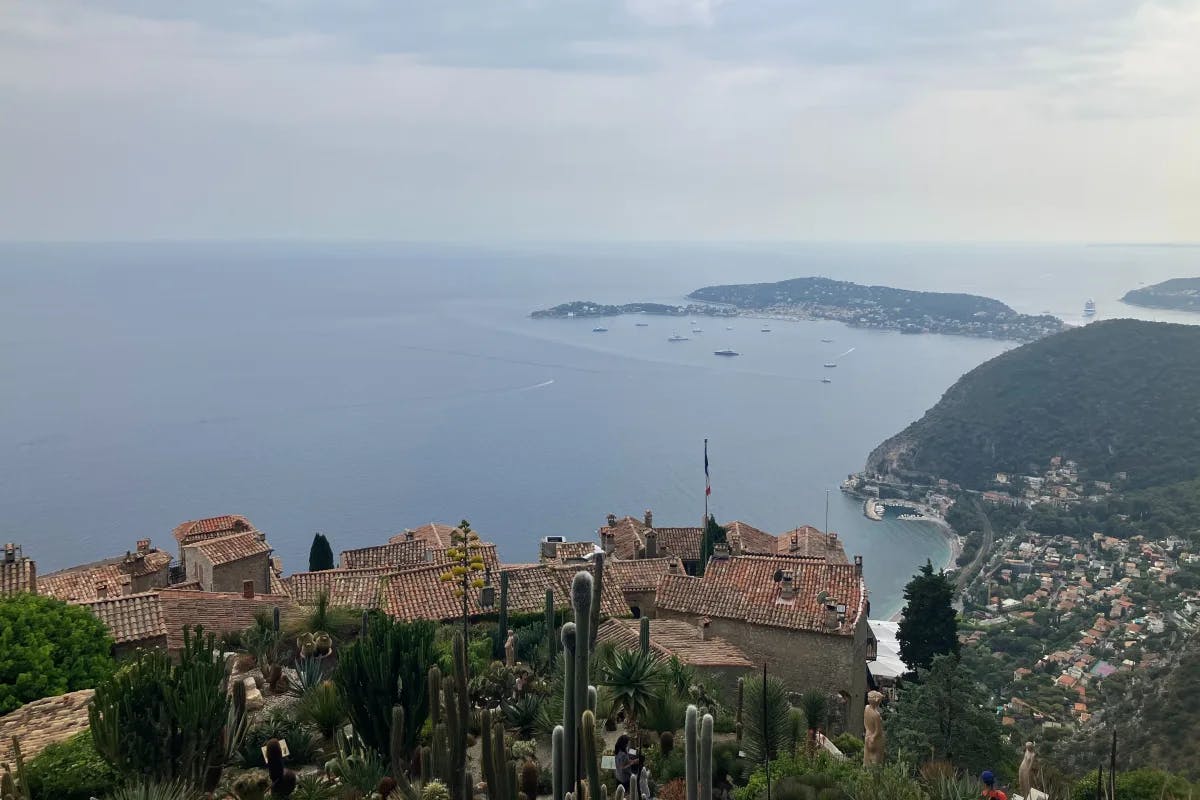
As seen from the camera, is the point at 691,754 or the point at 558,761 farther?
the point at 558,761

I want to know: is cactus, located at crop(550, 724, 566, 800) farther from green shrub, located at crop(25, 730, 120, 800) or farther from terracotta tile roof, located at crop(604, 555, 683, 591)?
terracotta tile roof, located at crop(604, 555, 683, 591)

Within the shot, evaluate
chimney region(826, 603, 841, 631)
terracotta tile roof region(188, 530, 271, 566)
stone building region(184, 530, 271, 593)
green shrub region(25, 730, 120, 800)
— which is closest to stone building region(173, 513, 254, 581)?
terracotta tile roof region(188, 530, 271, 566)

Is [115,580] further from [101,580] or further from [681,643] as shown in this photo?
[681,643]

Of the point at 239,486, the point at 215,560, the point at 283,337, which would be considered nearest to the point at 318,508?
the point at 239,486

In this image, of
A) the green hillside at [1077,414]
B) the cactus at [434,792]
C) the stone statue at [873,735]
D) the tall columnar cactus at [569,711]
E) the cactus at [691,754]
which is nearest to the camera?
the cactus at [691,754]

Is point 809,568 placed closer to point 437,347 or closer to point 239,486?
point 239,486

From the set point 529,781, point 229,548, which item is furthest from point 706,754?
point 229,548

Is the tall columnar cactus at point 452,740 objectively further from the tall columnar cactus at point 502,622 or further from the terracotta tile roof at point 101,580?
the terracotta tile roof at point 101,580

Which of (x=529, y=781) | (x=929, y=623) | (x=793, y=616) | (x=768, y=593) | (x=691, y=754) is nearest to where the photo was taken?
(x=691, y=754)

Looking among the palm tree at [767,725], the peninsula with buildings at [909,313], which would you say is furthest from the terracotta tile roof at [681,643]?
the peninsula with buildings at [909,313]
